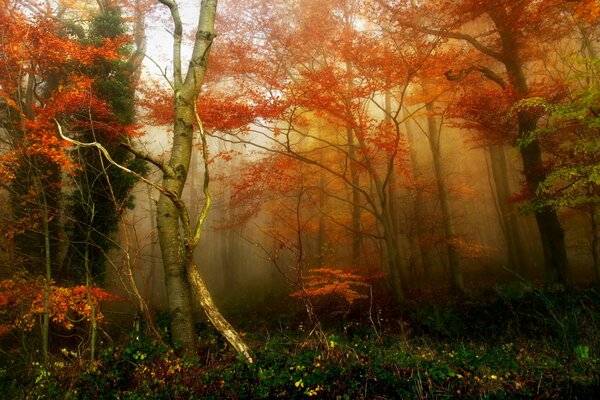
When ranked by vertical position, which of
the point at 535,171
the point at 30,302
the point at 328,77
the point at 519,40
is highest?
the point at 519,40

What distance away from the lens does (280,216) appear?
37.0 ft

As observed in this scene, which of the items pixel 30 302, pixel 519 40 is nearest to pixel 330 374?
pixel 30 302

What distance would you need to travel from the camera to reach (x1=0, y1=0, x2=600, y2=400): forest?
371 centimetres

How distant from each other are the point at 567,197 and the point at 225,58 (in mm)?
9980

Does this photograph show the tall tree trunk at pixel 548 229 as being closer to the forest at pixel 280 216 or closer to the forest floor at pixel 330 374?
the forest at pixel 280 216

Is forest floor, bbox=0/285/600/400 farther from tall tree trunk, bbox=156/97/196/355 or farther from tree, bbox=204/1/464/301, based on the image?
tree, bbox=204/1/464/301

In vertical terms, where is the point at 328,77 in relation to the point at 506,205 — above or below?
above

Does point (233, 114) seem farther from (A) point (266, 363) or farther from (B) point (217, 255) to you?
(B) point (217, 255)

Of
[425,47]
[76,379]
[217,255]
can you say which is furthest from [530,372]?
[217,255]

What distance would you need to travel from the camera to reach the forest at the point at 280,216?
12.2 ft

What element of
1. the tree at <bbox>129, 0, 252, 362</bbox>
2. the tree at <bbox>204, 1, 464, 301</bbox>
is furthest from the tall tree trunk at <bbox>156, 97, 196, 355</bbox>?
the tree at <bbox>204, 1, 464, 301</bbox>

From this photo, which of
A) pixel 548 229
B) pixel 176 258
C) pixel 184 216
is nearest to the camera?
pixel 184 216

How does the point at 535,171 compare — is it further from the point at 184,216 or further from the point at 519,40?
the point at 184,216

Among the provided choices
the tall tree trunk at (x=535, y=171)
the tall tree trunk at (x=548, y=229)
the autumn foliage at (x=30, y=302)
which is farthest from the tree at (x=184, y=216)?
the tall tree trunk at (x=548, y=229)
